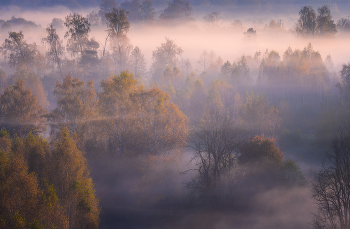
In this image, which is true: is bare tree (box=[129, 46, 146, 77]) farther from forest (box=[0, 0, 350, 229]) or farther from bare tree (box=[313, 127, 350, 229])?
bare tree (box=[313, 127, 350, 229])

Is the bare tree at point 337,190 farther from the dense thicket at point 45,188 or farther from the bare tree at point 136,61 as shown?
the bare tree at point 136,61

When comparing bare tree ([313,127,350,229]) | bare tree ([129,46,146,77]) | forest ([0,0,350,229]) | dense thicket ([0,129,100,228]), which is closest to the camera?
dense thicket ([0,129,100,228])

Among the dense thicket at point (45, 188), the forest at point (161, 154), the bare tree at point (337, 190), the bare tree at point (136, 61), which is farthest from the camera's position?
the bare tree at point (136, 61)

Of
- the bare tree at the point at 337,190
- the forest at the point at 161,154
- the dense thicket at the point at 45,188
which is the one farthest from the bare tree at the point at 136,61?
the bare tree at the point at 337,190

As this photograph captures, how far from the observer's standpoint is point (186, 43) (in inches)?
5404

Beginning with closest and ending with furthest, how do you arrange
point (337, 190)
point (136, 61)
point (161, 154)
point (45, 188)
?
point (337, 190)
point (45, 188)
point (161, 154)
point (136, 61)

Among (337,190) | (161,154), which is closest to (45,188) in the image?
(161,154)

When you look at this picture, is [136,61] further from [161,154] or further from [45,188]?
[45,188]

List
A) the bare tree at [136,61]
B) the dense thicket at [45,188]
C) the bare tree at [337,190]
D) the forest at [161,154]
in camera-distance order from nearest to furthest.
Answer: the dense thicket at [45,188], the bare tree at [337,190], the forest at [161,154], the bare tree at [136,61]

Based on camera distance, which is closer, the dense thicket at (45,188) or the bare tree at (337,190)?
the dense thicket at (45,188)

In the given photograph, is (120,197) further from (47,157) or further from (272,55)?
(272,55)

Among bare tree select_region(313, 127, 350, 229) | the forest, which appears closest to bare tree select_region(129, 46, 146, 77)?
the forest

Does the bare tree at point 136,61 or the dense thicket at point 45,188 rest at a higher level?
the bare tree at point 136,61

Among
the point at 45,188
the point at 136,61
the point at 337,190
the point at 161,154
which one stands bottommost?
the point at 337,190
